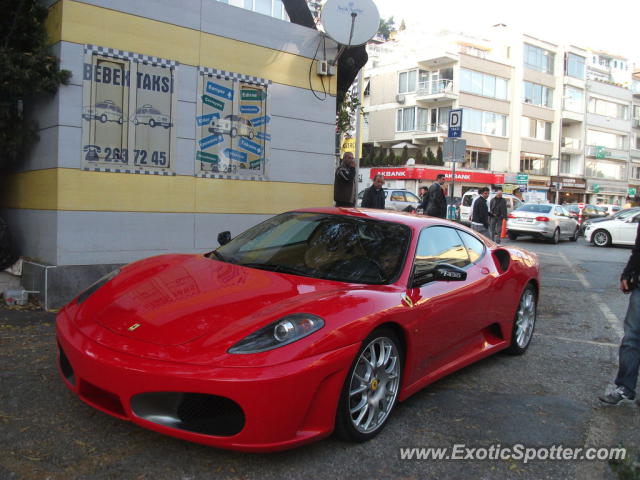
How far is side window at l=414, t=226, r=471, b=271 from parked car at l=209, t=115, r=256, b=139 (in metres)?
4.22

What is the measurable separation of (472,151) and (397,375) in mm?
42367

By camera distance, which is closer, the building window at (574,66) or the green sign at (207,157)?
the green sign at (207,157)

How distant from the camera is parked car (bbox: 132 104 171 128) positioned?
700cm

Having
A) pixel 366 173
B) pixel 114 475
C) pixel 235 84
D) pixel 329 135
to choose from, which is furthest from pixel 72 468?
pixel 366 173

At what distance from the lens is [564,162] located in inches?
2073

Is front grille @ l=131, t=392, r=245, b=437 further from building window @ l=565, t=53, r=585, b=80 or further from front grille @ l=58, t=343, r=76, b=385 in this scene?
building window @ l=565, t=53, r=585, b=80

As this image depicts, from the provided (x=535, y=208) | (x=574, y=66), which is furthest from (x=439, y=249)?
(x=574, y=66)

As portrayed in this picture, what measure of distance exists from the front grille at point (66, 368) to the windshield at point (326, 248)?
4.14 ft

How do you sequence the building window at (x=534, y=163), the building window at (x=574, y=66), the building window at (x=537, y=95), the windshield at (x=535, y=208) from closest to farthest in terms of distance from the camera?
the windshield at (x=535, y=208), the building window at (x=537, y=95), the building window at (x=534, y=163), the building window at (x=574, y=66)

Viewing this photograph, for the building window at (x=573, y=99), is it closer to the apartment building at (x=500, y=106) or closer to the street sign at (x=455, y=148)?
the apartment building at (x=500, y=106)

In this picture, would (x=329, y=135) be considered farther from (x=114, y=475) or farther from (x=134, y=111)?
(x=114, y=475)

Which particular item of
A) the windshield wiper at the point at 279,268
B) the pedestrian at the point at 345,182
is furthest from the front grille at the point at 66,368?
the pedestrian at the point at 345,182

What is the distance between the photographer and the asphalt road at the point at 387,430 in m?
2.83

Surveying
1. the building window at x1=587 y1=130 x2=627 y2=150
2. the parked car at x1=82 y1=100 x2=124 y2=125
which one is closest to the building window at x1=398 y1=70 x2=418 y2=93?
the building window at x1=587 y1=130 x2=627 y2=150
